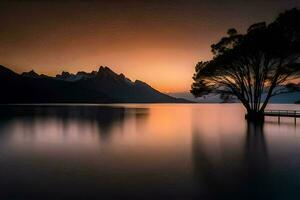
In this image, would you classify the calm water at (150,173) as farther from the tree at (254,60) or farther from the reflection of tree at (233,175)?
the tree at (254,60)

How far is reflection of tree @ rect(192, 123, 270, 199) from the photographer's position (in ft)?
41.9

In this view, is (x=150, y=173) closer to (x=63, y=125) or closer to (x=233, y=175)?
(x=233, y=175)

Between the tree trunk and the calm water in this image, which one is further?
the tree trunk

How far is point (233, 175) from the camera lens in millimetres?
16000

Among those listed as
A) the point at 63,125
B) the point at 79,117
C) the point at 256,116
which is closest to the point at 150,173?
the point at 63,125

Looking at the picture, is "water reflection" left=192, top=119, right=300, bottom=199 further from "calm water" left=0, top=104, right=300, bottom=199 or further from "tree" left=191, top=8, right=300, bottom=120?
"tree" left=191, top=8, right=300, bottom=120

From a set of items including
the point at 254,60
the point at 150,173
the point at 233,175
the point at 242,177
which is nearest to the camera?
the point at 242,177

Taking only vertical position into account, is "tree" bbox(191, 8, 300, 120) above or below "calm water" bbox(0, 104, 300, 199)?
above

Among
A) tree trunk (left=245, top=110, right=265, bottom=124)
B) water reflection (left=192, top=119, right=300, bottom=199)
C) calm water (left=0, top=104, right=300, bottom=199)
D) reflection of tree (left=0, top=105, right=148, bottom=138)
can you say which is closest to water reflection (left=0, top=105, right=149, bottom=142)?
reflection of tree (left=0, top=105, right=148, bottom=138)

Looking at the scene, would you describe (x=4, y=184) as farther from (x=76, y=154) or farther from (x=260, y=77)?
(x=260, y=77)

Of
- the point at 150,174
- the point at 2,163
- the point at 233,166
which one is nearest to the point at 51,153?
the point at 2,163

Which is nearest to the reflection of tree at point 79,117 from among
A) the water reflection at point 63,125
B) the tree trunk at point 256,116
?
the water reflection at point 63,125

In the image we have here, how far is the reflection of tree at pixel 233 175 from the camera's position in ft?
41.9

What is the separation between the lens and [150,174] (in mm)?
16531
